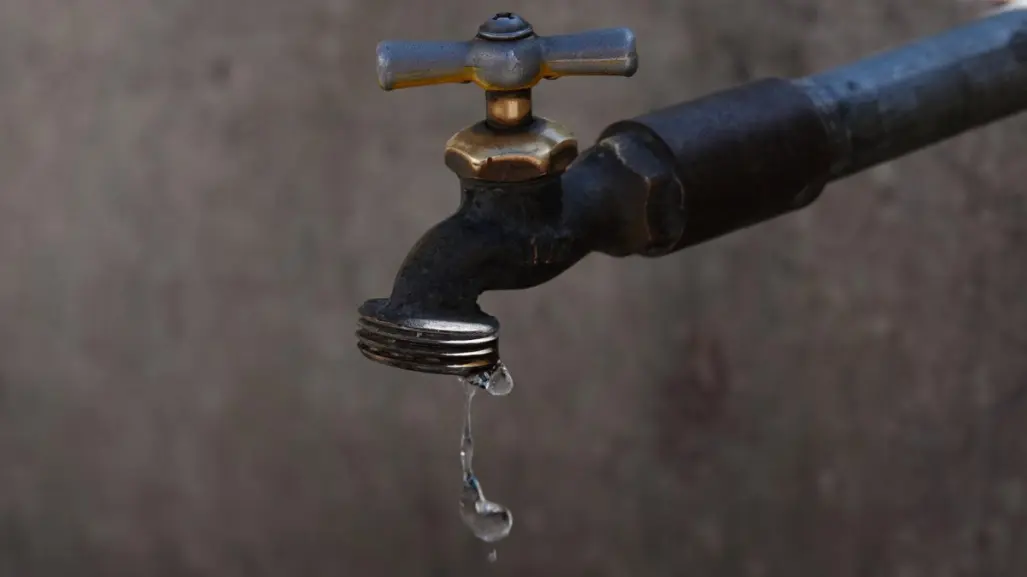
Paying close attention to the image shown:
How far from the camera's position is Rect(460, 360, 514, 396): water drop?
538 mm

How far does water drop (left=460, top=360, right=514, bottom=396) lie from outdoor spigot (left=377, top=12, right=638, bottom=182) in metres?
0.10

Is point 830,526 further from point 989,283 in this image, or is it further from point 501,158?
point 501,158

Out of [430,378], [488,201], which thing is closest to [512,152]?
[488,201]

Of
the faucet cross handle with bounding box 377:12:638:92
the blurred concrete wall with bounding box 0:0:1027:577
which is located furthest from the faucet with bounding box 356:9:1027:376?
the blurred concrete wall with bounding box 0:0:1027:577

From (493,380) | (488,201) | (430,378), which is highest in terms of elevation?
(488,201)

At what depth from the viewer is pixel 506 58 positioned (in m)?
0.51

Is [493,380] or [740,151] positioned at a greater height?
[740,151]

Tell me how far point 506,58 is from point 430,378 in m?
0.78

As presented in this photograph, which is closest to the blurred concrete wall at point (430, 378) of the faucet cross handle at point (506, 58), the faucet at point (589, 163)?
the faucet at point (589, 163)

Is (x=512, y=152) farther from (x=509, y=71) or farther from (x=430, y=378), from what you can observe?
(x=430, y=378)

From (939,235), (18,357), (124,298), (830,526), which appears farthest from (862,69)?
(18,357)

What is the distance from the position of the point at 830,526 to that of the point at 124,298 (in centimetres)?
88

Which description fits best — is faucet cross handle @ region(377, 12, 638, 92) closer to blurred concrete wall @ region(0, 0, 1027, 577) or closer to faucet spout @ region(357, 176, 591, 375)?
faucet spout @ region(357, 176, 591, 375)

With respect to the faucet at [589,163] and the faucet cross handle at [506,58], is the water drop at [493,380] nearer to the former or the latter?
the faucet at [589,163]
